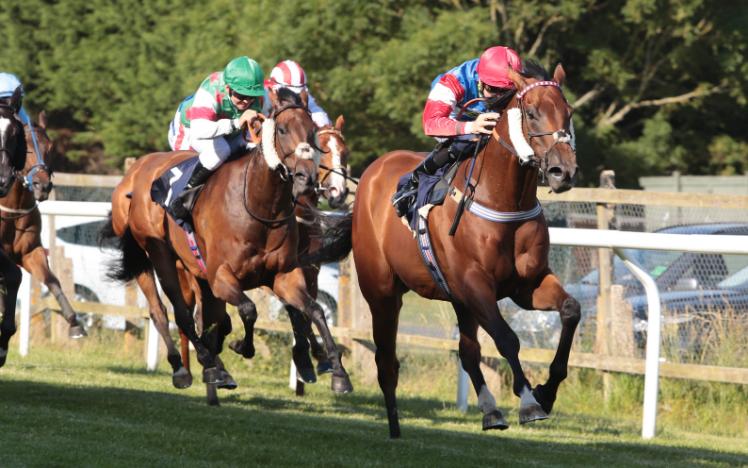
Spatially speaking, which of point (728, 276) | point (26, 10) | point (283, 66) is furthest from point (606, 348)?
point (26, 10)

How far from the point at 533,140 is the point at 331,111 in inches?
761

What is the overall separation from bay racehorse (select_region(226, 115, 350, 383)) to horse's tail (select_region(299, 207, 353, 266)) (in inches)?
5.8

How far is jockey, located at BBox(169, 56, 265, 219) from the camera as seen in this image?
7941mm

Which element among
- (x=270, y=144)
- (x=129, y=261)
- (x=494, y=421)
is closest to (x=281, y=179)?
(x=270, y=144)

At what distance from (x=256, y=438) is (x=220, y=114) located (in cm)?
217

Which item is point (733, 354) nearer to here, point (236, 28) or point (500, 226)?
point (500, 226)

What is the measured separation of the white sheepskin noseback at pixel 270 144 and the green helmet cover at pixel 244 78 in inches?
22.3

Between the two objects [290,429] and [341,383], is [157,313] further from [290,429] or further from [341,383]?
[341,383]

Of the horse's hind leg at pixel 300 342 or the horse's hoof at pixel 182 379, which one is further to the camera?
the horse's hoof at pixel 182 379

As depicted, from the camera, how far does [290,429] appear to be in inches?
303

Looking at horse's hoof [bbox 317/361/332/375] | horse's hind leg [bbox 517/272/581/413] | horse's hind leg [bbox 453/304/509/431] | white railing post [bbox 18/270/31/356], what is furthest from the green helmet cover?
white railing post [bbox 18/270/31/356]

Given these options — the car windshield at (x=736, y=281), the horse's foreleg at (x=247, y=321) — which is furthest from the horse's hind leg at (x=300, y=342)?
the car windshield at (x=736, y=281)

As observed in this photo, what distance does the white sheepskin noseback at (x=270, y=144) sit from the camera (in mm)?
7383

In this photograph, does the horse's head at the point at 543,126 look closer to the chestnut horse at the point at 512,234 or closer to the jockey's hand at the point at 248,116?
the chestnut horse at the point at 512,234
